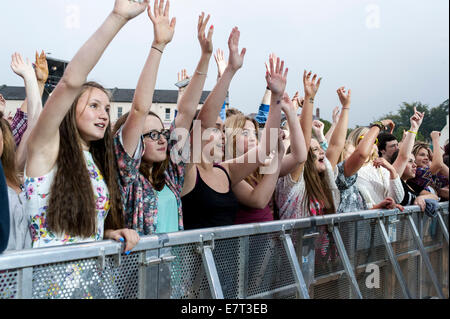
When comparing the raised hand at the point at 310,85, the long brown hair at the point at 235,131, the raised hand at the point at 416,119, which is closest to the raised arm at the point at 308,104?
the raised hand at the point at 310,85

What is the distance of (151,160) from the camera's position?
2863 millimetres

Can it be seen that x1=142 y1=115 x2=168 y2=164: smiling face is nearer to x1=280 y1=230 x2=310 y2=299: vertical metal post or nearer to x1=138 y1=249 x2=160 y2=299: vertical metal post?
x1=138 y1=249 x2=160 y2=299: vertical metal post

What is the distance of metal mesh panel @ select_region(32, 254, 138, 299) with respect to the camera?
1845mm

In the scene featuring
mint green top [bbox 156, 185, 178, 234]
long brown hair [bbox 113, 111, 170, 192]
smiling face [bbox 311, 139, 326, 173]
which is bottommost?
mint green top [bbox 156, 185, 178, 234]

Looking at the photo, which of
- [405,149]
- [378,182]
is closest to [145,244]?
[378,182]

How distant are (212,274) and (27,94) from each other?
1.88 metres

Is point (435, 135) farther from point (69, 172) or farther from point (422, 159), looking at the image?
point (69, 172)

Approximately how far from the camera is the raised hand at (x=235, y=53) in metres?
3.20

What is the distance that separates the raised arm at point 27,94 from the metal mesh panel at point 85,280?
140 cm

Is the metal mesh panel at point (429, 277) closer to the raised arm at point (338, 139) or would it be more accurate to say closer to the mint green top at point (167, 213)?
the raised arm at point (338, 139)

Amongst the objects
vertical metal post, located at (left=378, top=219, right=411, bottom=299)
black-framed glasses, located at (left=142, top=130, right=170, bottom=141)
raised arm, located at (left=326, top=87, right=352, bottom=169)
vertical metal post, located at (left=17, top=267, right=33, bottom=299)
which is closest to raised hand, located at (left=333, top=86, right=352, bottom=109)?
raised arm, located at (left=326, top=87, right=352, bottom=169)

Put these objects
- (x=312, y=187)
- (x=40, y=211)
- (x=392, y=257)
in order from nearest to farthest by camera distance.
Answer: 1. (x=40, y=211)
2. (x=312, y=187)
3. (x=392, y=257)

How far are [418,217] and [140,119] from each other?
3340mm

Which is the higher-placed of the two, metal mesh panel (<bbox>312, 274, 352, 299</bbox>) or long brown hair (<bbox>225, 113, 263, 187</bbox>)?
long brown hair (<bbox>225, 113, 263, 187</bbox>)
